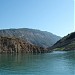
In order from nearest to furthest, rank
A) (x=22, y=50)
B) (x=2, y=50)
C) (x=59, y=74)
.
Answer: (x=59, y=74) → (x=2, y=50) → (x=22, y=50)

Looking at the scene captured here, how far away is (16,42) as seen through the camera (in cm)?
17238

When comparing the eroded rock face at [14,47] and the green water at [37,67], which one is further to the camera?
the eroded rock face at [14,47]

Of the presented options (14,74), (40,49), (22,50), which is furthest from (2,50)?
(14,74)

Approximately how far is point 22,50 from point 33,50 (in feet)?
30.6

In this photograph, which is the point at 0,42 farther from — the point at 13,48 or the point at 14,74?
the point at 14,74

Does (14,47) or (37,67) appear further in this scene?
(14,47)

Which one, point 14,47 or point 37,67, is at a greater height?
point 14,47

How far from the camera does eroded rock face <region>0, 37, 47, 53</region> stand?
166 meters

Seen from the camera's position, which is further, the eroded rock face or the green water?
the eroded rock face

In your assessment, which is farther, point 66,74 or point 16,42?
point 16,42

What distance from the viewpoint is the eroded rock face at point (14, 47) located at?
165600 millimetres

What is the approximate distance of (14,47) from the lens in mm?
169375

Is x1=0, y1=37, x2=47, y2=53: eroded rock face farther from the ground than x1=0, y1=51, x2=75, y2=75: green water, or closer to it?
farther from the ground

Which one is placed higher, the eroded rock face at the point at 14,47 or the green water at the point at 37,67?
the eroded rock face at the point at 14,47
